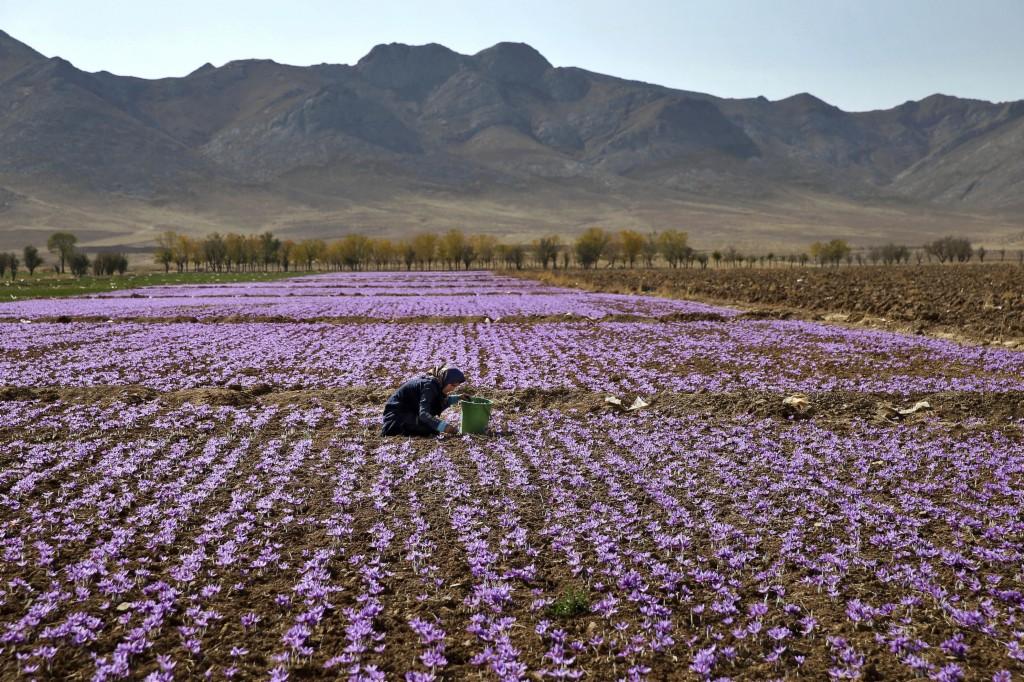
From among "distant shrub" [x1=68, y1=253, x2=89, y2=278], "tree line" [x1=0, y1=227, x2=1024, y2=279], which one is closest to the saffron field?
"distant shrub" [x1=68, y1=253, x2=89, y2=278]

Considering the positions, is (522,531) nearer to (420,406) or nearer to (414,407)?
(420,406)

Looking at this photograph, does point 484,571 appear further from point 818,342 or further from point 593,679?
point 818,342

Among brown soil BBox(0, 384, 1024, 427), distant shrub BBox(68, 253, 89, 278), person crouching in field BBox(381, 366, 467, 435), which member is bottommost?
brown soil BBox(0, 384, 1024, 427)

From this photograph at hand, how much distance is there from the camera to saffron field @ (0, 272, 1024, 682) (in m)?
5.74

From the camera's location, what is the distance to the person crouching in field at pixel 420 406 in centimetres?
1147

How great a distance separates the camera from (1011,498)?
8.71 meters

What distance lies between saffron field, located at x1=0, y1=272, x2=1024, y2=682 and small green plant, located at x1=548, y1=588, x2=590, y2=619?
1.0 inches

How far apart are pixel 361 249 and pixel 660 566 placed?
13705cm

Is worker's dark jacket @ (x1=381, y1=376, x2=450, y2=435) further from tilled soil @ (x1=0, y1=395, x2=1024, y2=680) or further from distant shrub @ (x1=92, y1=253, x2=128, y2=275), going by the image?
distant shrub @ (x1=92, y1=253, x2=128, y2=275)

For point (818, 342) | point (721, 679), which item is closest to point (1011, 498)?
point (721, 679)

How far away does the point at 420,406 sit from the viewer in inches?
453

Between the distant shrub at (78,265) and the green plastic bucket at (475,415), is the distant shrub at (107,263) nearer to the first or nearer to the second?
the distant shrub at (78,265)

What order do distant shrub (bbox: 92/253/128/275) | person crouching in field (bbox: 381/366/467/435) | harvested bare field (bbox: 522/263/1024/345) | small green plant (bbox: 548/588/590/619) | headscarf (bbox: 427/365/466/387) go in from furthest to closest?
distant shrub (bbox: 92/253/128/275)
harvested bare field (bbox: 522/263/1024/345)
person crouching in field (bbox: 381/366/467/435)
headscarf (bbox: 427/365/466/387)
small green plant (bbox: 548/588/590/619)

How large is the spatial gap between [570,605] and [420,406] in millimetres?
5683
